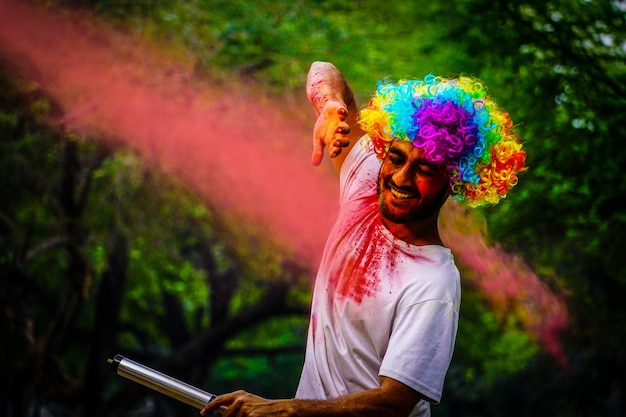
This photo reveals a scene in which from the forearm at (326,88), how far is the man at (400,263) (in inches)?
8.1

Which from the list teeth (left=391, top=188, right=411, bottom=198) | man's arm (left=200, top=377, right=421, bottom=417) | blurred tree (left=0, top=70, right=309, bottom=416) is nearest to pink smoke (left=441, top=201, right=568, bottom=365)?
teeth (left=391, top=188, right=411, bottom=198)

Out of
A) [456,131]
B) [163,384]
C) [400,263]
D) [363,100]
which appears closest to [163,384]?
[163,384]

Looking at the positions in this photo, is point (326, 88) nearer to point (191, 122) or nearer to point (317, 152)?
point (317, 152)

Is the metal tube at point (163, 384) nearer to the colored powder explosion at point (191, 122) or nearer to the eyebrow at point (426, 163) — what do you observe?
the eyebrow at point (426, 163)

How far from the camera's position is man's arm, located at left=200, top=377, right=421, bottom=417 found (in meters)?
2.50

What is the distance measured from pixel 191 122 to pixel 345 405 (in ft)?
24.4

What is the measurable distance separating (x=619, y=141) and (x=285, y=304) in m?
6.82

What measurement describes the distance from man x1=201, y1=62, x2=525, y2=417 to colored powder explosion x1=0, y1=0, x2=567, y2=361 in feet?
18.2

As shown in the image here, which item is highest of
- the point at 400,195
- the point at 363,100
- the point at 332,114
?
the point at 363,100

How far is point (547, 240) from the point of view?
7812mm

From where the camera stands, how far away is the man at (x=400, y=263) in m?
2.53

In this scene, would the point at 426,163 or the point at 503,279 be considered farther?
the point at 503,279

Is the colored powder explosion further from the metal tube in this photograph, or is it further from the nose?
the metal tube

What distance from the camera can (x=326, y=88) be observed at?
3182 millimetres
